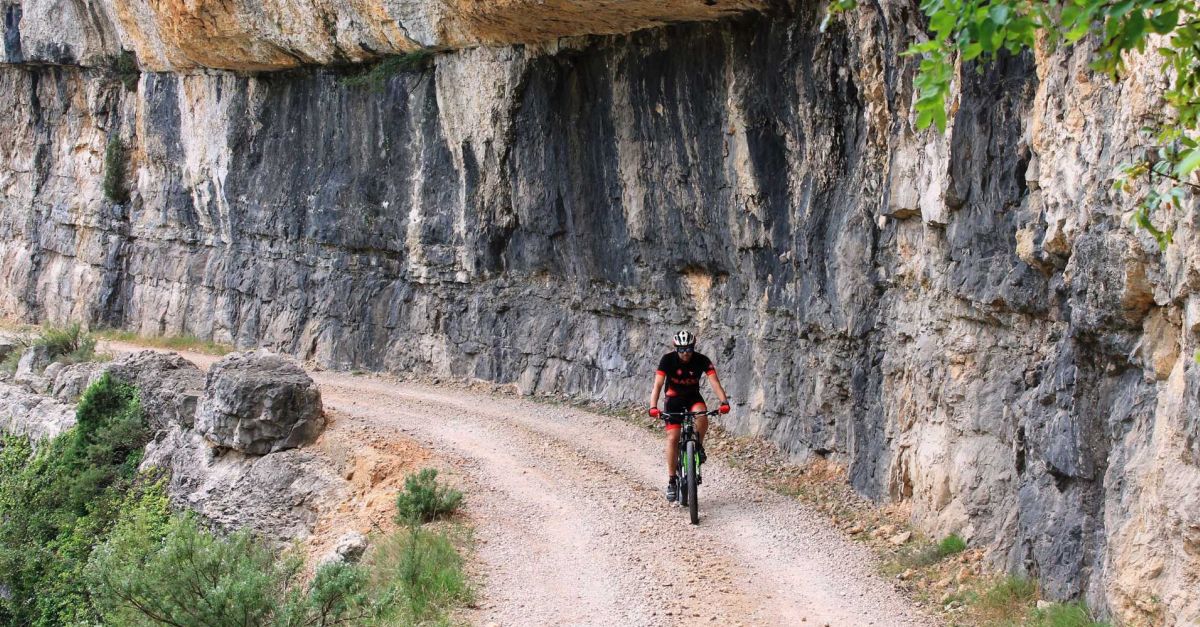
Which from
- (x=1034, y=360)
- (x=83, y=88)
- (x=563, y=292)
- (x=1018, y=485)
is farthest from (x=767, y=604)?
(x=83, y=88)

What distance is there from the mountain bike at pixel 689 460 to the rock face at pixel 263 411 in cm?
536

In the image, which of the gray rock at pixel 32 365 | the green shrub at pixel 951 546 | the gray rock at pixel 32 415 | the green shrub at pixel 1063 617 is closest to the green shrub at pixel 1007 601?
the green shrub at pixel 1063 617

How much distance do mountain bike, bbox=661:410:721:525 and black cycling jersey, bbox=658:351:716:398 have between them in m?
0.24

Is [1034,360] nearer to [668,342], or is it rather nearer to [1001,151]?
[1001,151]

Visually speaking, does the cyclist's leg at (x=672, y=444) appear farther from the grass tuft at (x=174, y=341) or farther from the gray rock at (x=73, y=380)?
the grass tuft at (x=174, y=341)

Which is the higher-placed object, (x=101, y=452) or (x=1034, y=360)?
(x=1034, y=360)

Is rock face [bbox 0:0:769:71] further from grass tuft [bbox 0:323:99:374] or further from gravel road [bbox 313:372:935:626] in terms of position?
grass tuft [bbox 0:323:99:374]

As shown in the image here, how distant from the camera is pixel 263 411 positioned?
13008 millimetres

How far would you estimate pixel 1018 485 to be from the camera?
294 inches

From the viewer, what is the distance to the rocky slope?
20.2 feet

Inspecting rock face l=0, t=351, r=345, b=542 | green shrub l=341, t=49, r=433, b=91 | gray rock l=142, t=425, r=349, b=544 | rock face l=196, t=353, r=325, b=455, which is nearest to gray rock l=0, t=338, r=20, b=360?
rock face l=0, t=351, r=345, b=542

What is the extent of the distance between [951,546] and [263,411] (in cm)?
825

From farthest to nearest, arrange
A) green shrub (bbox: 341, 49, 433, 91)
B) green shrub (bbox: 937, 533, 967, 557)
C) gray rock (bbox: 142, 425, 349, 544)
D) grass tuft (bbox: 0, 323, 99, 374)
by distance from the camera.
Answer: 1. grass tuft (bbox: 0, 323, 99, 374)
2. green shrub (bbox: 341, 49, 433, 91)
3. gray rock (bbox: 142, 425, 349, 544)
4. green shrub (bbox: 937, 533, 967, 557)

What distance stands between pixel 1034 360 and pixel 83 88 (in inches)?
1058
